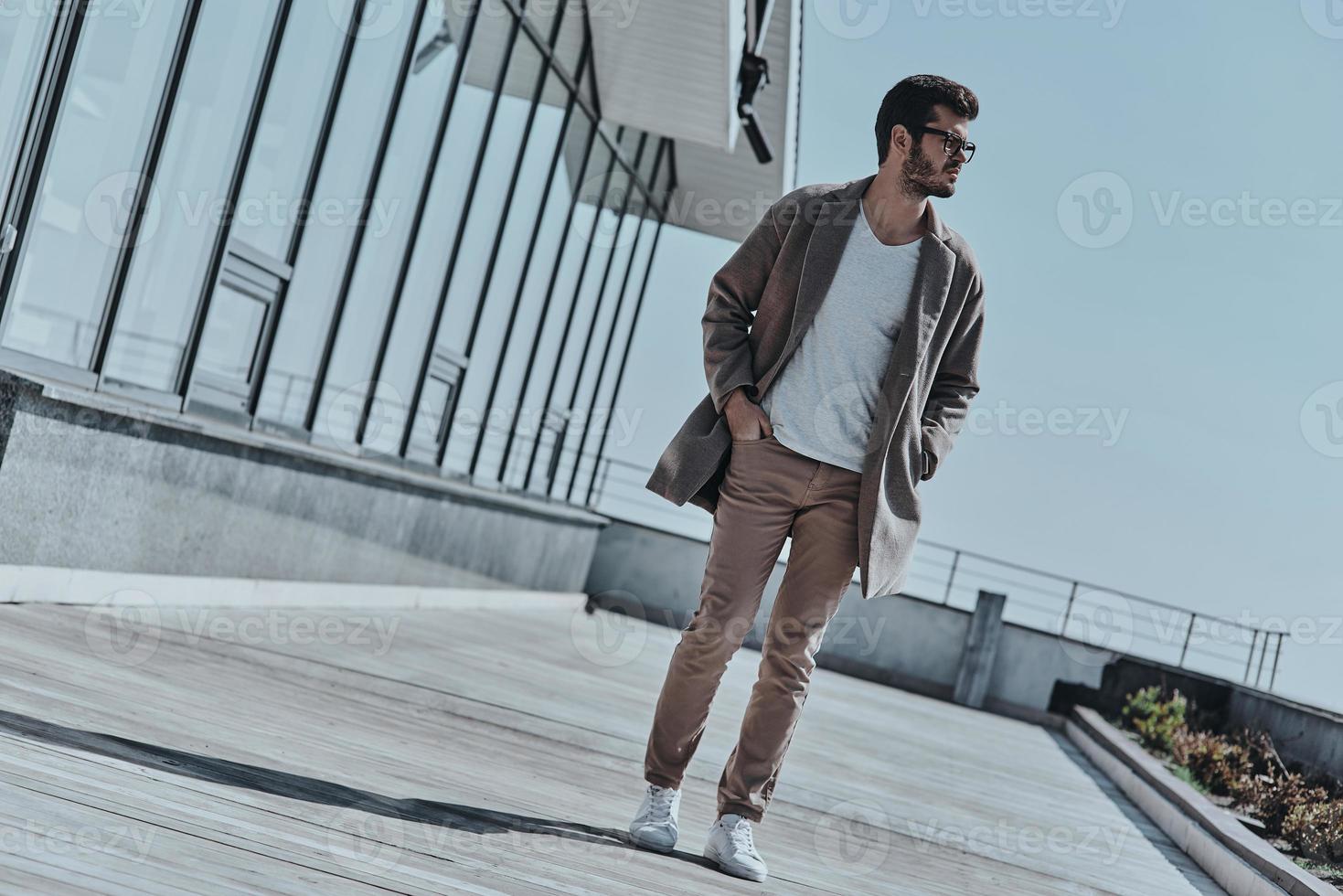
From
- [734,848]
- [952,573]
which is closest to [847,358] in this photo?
→ [734,848]

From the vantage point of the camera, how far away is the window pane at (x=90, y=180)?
3.86 m

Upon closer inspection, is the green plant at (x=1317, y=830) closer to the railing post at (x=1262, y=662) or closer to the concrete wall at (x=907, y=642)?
the concrete wall at (x=907, y=642)

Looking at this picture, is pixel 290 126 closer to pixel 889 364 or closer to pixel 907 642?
pixel 889 364

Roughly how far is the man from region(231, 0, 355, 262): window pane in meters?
3.01

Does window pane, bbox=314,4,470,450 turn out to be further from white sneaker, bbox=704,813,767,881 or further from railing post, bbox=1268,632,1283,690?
railing post, bbox=1268,632,1283,690

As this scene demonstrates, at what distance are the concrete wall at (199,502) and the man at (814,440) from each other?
2.17 metres

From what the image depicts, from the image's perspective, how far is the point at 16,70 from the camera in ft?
11.9

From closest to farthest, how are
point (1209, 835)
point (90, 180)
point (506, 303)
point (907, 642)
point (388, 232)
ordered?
point (90, 180), point (1209, 835), point (388, 232), point (506, 303), point (907, 642)

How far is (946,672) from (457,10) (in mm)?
8049

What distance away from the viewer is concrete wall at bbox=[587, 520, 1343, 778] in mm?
11680

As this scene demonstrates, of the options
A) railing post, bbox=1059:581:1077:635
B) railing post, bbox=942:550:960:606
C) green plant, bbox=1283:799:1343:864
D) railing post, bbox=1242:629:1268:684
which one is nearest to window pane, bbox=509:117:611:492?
railing post, bbox=942:550:960:606

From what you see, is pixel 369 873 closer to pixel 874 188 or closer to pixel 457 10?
pixel 874 188

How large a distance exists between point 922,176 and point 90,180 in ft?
9.06

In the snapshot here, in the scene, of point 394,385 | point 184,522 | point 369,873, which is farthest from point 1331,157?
point 369,873
